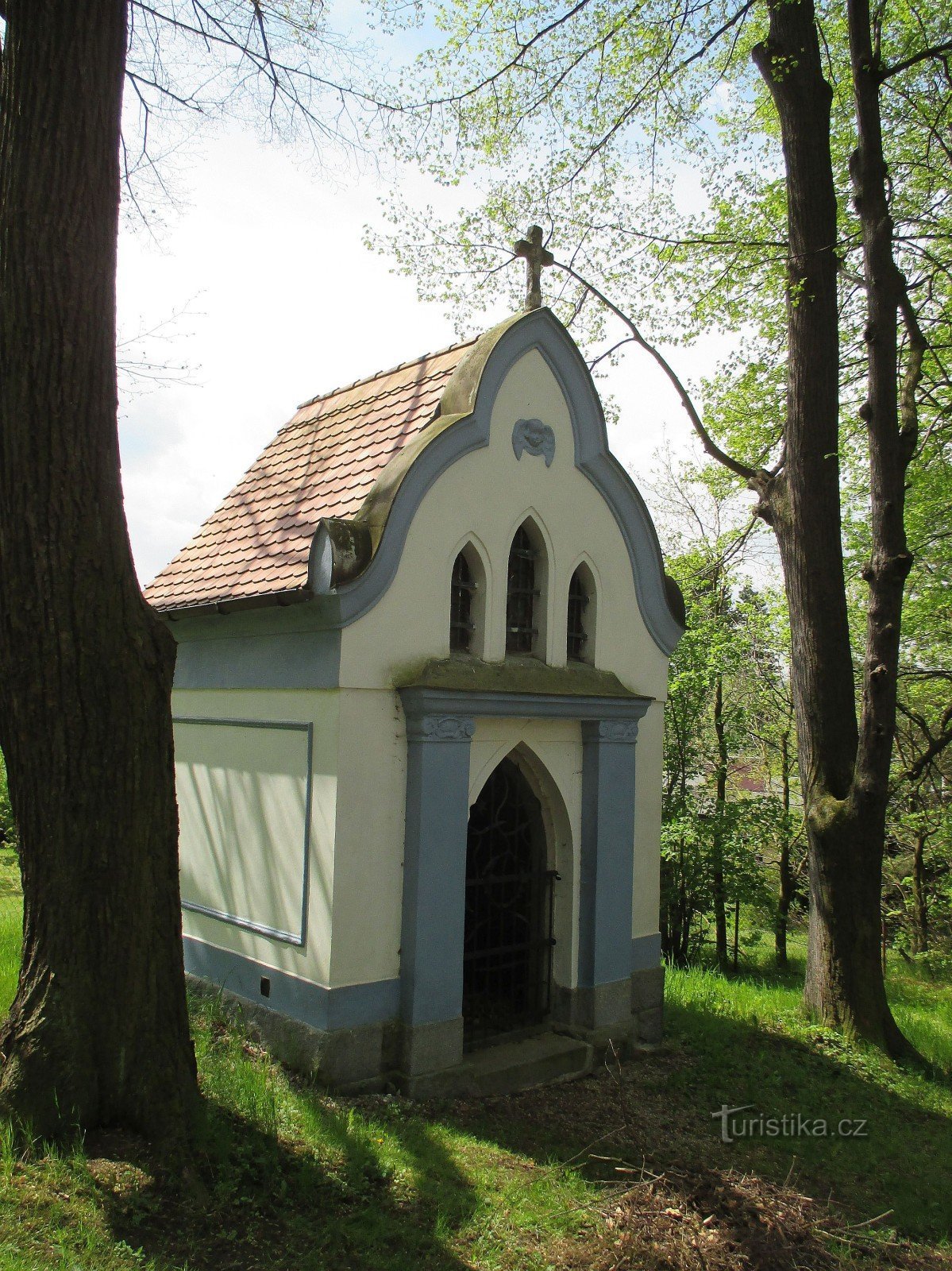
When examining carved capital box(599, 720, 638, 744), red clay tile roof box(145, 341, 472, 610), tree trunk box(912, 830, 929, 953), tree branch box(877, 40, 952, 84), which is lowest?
tree trunk box(912, 830, 929, 953)

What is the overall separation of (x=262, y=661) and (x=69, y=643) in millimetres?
2339

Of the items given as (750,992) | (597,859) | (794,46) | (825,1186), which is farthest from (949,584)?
(825,1186)

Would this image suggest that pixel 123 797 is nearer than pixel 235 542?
Yes

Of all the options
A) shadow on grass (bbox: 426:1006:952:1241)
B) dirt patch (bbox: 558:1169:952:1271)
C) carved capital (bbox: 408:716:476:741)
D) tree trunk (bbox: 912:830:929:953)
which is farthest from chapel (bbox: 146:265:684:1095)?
tree trunk (bbox: 912:830:929:953)

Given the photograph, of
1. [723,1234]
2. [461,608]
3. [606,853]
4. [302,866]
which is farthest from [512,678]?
[723,1234]

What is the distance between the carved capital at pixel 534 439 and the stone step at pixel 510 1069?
4308 mm

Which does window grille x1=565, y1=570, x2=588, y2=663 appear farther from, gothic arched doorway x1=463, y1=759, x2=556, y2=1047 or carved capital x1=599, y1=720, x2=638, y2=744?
gothic arched doorway x1=463, y1=759, x2=556, y2=1047

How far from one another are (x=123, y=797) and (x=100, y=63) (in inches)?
143

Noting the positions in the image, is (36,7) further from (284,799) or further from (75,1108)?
(75,1108)

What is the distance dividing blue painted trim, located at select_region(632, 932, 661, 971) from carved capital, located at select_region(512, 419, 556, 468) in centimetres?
392

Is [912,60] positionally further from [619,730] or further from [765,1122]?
[765,1122]

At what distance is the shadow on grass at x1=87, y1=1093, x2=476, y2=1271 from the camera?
13.6 ft

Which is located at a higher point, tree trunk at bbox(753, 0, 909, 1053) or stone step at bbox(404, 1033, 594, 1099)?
tree trunk at bbox(753, 0, 909, 1053)

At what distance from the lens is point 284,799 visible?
263 inches
